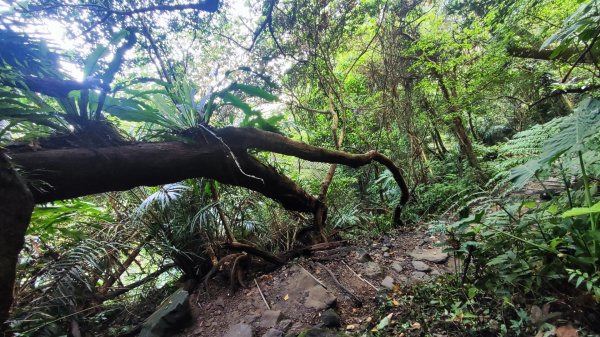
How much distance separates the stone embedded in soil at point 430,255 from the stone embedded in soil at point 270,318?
1791 mm

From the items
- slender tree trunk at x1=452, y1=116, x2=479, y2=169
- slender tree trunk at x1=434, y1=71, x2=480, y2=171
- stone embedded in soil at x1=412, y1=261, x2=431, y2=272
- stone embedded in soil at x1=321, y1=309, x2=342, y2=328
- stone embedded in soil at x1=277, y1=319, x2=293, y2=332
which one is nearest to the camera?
stone embedded in soil at x1=321, y1=309, x2=342, y2=328

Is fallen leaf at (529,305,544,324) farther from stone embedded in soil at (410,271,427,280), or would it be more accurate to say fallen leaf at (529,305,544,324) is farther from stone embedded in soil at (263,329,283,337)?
stone embedded in soil at (263,329,283,337)

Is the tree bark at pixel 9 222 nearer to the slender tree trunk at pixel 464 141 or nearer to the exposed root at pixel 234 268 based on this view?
the exposed root at pixel 234 268

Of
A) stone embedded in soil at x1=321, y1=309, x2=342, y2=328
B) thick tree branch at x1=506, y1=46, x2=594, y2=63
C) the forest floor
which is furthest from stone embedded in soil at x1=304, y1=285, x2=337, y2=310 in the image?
thick tree branch at x1=506, y1=46, x2=594, y2=63

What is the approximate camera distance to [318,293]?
9.00ft

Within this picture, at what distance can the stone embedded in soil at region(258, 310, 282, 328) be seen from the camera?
2.50 meters

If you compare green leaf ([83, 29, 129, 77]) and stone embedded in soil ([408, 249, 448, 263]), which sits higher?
green leaf ([83, 29, 129, 77])

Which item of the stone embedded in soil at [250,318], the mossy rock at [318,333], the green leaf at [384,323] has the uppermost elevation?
the stone embedded in soil at [250,318]

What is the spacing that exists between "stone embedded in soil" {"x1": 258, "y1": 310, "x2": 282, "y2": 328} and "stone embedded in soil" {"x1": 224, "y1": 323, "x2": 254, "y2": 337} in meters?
0.11

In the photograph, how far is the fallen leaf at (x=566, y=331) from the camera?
139 cm

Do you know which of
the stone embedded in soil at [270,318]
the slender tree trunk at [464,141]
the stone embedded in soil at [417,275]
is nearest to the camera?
the stone embedded in soil at [270,318]

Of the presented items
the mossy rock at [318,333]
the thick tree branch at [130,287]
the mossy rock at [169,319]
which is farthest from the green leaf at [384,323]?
the thick tree branch at [130,287]

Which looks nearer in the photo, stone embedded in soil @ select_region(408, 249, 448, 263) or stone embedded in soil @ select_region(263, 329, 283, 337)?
stone embedded in soil @ select_region(263, 329, 283, 337)

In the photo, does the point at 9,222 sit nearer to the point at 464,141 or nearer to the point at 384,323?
the point at 384,323
